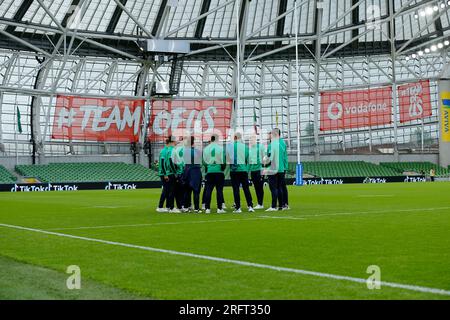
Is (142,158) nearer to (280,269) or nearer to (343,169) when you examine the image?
(343,169)

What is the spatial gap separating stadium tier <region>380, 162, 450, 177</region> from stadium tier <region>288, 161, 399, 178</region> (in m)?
0.75

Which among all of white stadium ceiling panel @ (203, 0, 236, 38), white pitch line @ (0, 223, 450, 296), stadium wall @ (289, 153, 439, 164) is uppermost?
white stadium ceiling panel @ (203, 0, 236, 38)

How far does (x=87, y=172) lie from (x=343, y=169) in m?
20.4

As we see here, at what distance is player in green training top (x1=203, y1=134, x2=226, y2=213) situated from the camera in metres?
15.5

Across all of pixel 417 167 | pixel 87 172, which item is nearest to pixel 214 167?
pixel 87 172

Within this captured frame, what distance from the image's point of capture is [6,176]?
1839 inches

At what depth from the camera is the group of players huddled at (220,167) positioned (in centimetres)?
1559

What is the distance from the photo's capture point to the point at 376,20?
1973 inches

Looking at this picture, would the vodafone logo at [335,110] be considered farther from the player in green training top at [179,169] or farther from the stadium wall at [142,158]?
the player in green training top at [179,169]

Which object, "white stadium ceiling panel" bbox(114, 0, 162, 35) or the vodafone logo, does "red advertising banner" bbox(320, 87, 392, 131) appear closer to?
the vodafone logo

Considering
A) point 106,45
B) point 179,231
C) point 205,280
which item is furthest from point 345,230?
point 106,45

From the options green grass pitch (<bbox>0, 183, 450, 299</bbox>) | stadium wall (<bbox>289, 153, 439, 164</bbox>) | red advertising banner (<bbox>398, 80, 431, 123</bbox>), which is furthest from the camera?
stadium wall (<bbox>289, 153, 439, 164</bbox>)

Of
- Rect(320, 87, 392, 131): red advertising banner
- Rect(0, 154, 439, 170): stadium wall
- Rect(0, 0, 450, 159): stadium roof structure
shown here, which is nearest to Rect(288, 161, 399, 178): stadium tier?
Rect(0, 154, 439, 170): stadium wall

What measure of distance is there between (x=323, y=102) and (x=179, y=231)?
140ft
